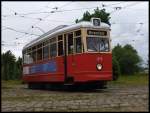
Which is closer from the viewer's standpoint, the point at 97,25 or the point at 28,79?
the point at 97,25

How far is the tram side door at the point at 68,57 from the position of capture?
22047 millimetres

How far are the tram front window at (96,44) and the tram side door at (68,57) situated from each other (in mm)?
970

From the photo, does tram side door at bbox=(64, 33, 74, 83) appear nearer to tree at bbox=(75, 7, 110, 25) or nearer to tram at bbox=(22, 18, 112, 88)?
tram at bbox=(22, 18, 112, 88)

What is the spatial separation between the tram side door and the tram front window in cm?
97

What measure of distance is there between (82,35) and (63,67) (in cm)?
201

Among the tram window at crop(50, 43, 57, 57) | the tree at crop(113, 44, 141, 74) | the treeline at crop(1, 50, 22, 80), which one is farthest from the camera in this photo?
the tree at crop(113, 44, 141, 74)

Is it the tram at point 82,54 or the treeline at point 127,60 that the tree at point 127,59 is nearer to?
the treeline at point 127,60

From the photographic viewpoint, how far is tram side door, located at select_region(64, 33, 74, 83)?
22.0 m

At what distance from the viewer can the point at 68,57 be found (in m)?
22.2

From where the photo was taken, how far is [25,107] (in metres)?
12.7

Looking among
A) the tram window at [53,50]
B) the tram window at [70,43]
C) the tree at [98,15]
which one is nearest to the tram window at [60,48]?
the tram window at [53,50]

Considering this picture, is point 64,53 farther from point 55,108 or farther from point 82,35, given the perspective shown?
point 55,108

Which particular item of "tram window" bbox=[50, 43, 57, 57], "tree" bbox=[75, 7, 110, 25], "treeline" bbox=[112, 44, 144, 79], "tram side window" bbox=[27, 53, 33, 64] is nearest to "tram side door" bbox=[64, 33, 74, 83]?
"tram window" bbox=[50, 43, 57, 57]

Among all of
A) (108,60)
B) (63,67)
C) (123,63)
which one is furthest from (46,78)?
(123,63)
